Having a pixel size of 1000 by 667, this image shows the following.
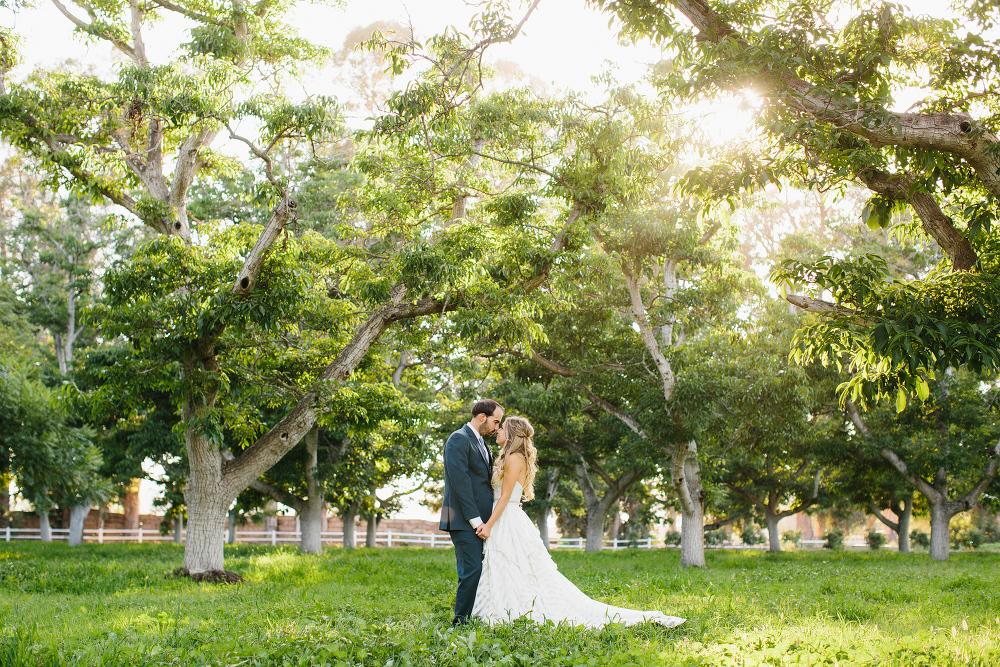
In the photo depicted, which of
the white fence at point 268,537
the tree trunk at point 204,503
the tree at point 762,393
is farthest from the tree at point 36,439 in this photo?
the white fence at point 268,537

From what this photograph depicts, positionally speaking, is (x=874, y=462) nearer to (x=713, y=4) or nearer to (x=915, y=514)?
(x=915, y=514)

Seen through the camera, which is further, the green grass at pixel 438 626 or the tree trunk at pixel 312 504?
the tree trunk at pixel 312 504

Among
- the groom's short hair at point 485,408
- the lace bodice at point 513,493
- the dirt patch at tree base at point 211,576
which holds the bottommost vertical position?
the dirt patch at tree base at point 211,576

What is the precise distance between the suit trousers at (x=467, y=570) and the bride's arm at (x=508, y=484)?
0.59ft

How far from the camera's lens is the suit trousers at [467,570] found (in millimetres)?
6988

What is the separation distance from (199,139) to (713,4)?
11361 mm

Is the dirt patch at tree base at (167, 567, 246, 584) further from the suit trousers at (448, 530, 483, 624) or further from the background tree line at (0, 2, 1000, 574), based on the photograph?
the suit trousers at (448, 530, 483, 624)

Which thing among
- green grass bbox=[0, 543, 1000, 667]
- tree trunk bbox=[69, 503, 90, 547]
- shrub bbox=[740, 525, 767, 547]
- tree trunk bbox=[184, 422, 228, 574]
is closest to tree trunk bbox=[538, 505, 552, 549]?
shrub bbox=[740, 525, 767, 547]

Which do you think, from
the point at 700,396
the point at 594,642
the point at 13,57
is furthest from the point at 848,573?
the point at 13,57

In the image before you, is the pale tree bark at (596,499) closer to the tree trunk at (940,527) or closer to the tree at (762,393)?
the tree at (762,393)

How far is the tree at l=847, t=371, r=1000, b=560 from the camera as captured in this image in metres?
22.4

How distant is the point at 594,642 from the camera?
19.3ft

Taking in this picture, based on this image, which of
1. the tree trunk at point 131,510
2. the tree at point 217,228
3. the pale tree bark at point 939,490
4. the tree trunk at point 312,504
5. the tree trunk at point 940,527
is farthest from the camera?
the tree trunk at point 131,510

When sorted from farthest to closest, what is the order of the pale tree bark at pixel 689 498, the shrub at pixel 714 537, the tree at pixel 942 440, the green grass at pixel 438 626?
1. the shrub at pixel 714 537
2. the tree at pixel 942 440
3. the pale tree bark at pixel 689 498
4. the green grass at pixel 438 626
